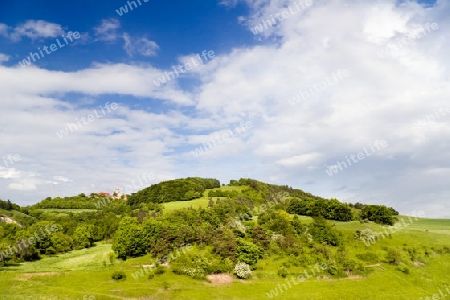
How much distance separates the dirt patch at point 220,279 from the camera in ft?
233

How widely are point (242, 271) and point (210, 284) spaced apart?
8666mm

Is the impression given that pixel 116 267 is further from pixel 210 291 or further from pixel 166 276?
pixel 210 291

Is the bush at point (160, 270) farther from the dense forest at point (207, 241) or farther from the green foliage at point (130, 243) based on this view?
the green foliage at point (130, 243)


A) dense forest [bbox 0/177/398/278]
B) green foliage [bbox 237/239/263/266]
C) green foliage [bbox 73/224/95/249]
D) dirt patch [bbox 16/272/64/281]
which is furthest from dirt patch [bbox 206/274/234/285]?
green foliage [bbox 73/224/95/249]

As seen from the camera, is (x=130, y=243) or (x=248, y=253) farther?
(x=130, y=243)

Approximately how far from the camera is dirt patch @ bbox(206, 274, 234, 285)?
233 ft

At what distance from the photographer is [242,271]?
74125 millimetres

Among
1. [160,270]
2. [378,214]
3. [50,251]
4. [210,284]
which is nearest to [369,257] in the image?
[210,284]

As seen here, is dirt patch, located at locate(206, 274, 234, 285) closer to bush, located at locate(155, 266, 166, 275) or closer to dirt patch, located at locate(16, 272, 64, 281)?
bush, located at locate(155, 266, 166, 275)

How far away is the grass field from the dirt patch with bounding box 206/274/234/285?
4.60 feet

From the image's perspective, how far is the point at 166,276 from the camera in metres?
72.9

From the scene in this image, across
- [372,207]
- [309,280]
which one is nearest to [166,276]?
[309,280]

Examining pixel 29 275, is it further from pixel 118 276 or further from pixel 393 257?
pixel 393 257

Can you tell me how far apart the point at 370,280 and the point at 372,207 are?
6674cm
